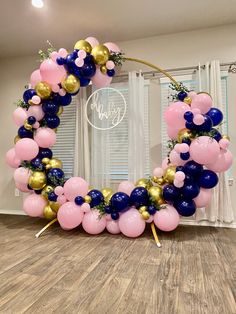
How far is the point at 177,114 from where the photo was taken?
9.82 ft

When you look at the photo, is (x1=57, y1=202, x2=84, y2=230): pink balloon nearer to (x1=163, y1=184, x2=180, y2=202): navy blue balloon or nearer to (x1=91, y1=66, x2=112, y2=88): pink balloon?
(x1=163, y1=184, x2=180, y2=202): navy blue balloon

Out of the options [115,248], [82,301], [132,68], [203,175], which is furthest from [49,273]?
[132,68]

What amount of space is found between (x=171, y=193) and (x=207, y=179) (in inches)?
17.0

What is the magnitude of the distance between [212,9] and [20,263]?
3618mm

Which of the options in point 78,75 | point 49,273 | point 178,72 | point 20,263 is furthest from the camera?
point 178,72

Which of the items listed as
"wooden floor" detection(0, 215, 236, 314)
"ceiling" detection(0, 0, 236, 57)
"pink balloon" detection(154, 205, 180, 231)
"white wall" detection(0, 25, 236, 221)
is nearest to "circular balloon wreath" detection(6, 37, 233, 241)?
"pink balloon" detection(154, 205, 180, 231)

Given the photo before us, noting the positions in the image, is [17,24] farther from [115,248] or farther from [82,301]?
[82,301]

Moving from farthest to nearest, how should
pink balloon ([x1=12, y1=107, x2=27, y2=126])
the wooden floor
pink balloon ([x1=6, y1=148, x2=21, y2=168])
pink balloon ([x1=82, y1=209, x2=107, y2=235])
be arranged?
pink balloon ([x1=6, y1=148, x2=21, y2=168]) < pink balloon ([x1=12, y1=107, x2=27, y2=126]) < pink balloon ([x1=82, y1=209, x2=107, y2=235]) < the wooden floor

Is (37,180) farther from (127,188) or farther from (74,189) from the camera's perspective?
(127,188)

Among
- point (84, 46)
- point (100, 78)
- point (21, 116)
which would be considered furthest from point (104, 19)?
point (21, 116)

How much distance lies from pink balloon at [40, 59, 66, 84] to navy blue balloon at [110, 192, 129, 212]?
161 cm

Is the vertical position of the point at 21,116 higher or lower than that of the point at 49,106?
lower

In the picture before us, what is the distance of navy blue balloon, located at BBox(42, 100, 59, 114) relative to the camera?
10.8 ft

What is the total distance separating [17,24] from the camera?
3533mm
